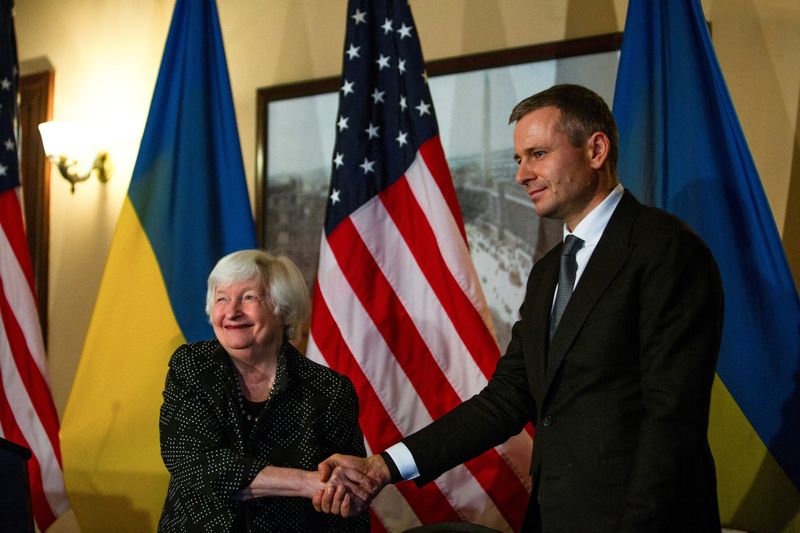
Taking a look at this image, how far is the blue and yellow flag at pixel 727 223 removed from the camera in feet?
8.15

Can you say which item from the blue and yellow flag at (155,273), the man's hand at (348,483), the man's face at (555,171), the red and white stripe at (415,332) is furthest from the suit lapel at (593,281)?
the blue and yellow flag at (155,273)

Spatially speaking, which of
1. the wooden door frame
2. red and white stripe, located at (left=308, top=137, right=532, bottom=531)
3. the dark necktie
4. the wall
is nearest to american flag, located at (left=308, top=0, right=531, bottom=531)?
red and white stripe, located at (left=308, top=137, right=532, bottom=531)

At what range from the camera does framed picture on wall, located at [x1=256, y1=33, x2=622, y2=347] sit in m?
3.16

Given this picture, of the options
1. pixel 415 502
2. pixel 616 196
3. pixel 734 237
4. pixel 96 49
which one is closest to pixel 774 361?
pixel 734 237

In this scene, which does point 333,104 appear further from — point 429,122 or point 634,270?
point 634,270

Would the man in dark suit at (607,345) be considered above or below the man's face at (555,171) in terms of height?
below

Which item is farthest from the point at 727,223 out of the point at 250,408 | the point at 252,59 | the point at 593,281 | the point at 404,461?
the point at 252,59

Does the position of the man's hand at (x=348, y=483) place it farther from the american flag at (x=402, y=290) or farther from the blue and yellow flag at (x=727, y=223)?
the blue and yellow flag at (x=727, y=223)

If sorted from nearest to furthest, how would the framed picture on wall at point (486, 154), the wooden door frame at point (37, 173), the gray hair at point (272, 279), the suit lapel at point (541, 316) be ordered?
the suit lapel at point (541, 316)
the gray hair at point (272, 279)
the framed picture on wall at point (486, 154)
the wooden door frame at point (37, 173)

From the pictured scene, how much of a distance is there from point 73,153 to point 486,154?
7.28ft

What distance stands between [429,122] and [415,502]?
1.41 meters

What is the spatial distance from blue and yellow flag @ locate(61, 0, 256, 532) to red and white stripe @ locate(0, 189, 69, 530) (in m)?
0.20

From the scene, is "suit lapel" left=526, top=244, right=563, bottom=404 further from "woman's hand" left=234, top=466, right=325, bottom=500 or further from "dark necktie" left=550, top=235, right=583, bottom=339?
"woman's hand" left=234, top=466, right=325, bottom=500

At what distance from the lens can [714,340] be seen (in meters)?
1.60
